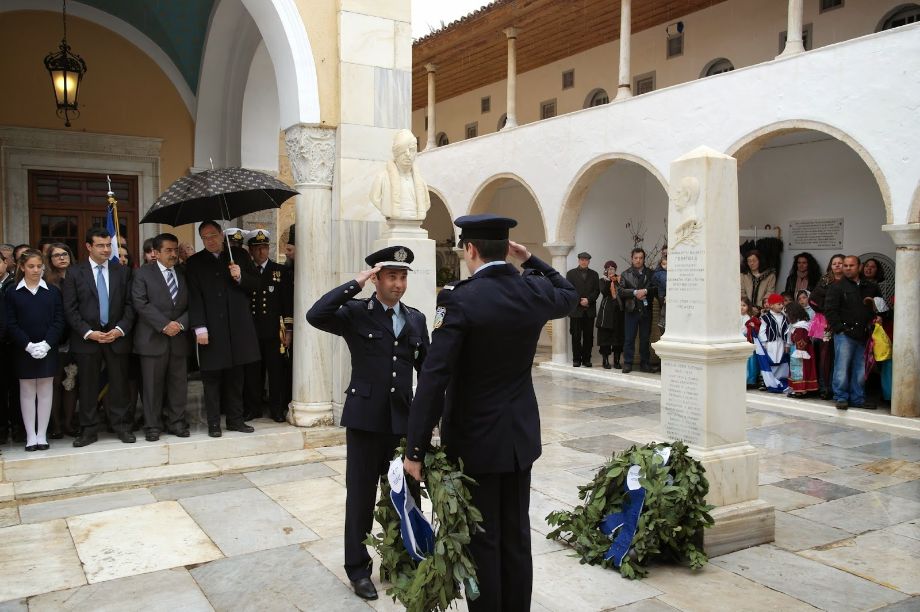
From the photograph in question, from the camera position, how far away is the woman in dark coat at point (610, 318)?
41.2 feet

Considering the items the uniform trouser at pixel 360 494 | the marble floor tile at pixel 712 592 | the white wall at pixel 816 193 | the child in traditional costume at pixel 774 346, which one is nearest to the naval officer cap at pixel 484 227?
the uniform trouser at pixel 360 494

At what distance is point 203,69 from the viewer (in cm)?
1041

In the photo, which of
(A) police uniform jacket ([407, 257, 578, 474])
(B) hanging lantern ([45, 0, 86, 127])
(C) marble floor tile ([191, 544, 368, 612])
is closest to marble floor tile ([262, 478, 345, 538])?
(C) marble floor tile ([191, 544, 368, 612])

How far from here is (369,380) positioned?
386 centimetres

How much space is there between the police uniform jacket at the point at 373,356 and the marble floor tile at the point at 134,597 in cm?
120

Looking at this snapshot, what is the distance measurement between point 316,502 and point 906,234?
7.35m

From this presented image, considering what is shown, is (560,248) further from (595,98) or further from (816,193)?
(595,98)

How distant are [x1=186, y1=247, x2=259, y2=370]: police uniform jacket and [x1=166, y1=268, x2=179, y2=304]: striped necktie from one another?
123mm

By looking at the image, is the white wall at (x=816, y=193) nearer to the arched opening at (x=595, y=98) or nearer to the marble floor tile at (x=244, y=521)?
the arched opening at (x=595, y=98)

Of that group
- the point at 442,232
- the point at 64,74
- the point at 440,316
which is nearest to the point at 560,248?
the point at 64,74

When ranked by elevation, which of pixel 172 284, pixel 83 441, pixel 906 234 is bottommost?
pixel 83 441

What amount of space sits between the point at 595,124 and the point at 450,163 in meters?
4.73

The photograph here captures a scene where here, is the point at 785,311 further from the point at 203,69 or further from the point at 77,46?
the point at 77,46

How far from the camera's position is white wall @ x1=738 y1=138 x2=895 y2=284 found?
40.1ft
